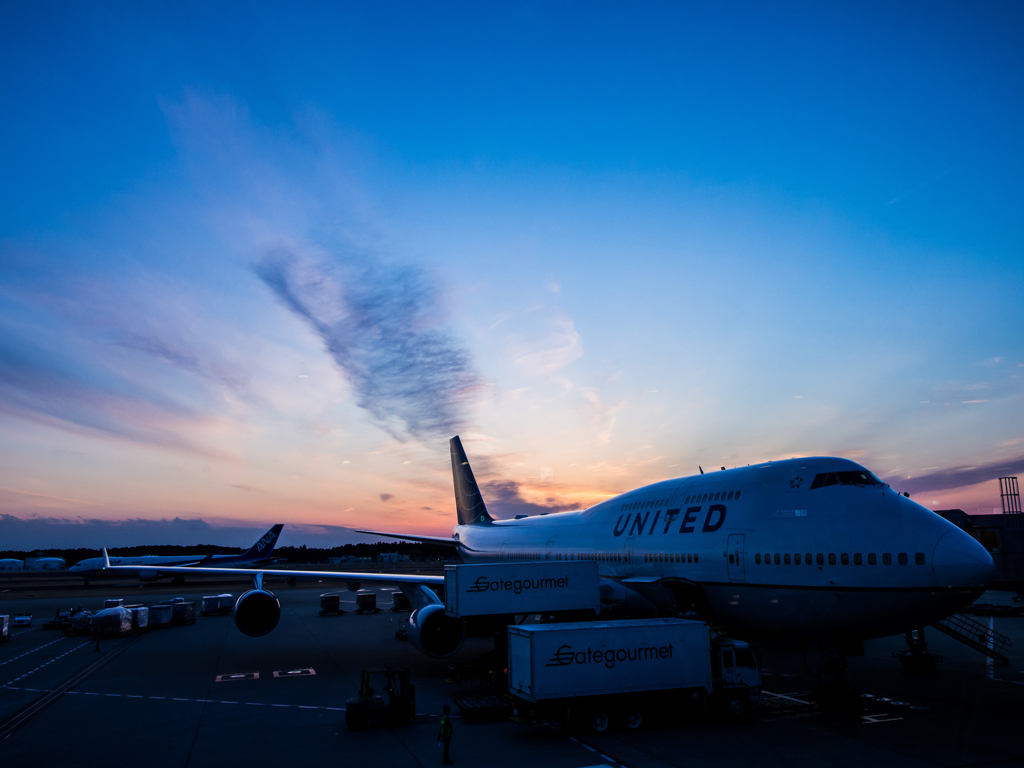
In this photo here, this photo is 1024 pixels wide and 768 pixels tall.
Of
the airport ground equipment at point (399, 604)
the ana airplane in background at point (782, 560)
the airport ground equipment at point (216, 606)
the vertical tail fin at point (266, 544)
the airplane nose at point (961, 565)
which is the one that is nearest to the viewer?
the airplane nose at point (961, 565)

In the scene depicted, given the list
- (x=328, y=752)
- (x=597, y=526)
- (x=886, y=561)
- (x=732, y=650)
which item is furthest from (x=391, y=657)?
(x=886, y=561)

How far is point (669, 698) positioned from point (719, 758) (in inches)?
107

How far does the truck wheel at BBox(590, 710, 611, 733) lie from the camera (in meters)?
15.2

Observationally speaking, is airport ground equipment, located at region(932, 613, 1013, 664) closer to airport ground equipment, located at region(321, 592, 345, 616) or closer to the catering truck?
the catering truck

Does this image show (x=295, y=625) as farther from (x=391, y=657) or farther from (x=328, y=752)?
(x=328, y=752)

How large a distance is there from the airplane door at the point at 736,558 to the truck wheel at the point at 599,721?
19.3 feet

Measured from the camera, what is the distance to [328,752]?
14.1 metres

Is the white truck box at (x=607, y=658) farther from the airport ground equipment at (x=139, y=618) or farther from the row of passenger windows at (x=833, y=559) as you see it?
the airport ground equipment at (x=139, y=618)

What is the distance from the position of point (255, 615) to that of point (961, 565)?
2324cm

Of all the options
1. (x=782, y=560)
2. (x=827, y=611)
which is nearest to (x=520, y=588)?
(x=782, y=560)

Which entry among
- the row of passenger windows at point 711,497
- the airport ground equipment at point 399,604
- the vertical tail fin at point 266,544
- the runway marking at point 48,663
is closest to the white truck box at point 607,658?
the row of passenger windows at point 711,497

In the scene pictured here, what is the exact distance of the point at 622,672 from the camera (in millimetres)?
15273

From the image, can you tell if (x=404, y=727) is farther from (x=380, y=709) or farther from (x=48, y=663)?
(x=48, y=663)

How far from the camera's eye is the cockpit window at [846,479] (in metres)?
17.7
